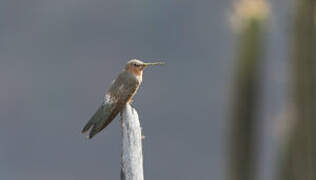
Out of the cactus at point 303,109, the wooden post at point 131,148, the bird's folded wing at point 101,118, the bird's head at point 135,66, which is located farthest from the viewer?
the bird's head at point 135,66

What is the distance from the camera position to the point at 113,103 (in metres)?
8.28

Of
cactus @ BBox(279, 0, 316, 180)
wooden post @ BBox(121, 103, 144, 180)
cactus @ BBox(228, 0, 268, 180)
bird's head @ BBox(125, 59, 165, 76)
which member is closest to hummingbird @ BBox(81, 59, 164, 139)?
bird's head @ BBox(125, 59, 165, 76)

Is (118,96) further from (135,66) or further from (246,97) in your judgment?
(246,97)

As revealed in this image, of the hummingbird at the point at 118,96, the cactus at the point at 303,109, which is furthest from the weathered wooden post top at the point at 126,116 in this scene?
the cactus at the point at 303,109

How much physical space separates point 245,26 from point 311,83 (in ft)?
3.35

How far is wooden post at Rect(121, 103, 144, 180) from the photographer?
23.5 ft

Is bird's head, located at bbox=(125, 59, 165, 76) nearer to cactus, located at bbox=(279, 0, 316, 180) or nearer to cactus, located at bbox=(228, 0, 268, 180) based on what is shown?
cactus, located at bbox=(228, 0, 268, 180)

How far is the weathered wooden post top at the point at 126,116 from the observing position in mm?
7238

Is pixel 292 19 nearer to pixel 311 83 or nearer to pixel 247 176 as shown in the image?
pixel 311 83

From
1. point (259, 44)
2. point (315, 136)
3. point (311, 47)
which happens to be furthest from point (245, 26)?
point (315, 136)

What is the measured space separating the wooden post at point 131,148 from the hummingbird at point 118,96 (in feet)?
1.00

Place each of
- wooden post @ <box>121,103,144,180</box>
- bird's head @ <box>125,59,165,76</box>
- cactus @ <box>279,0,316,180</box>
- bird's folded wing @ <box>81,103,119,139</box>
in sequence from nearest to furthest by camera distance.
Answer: wooden post @ <box>121,103,144,180</box> < cactus @ <box>279,0,316,180</box> < bird's folded wing @ <box>81,103,119,139</box> < bird's head @ <box>125,59,165,76</box>

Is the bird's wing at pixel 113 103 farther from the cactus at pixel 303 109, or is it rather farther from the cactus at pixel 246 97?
the cactus at pixel 303 109

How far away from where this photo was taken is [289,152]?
799cm
